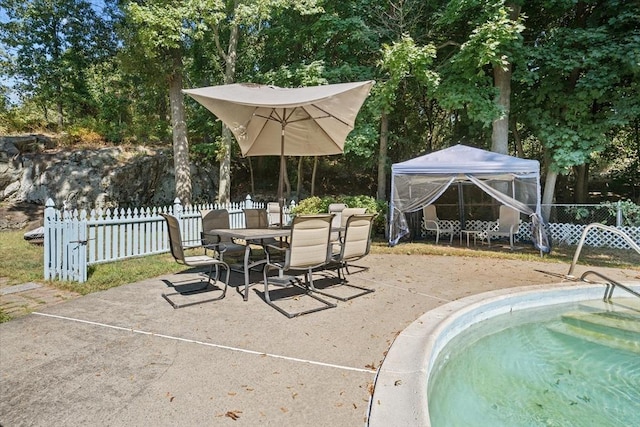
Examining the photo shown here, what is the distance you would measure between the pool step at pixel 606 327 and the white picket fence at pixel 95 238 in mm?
6236

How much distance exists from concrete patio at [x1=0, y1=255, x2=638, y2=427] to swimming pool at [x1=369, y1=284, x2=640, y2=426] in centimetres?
13

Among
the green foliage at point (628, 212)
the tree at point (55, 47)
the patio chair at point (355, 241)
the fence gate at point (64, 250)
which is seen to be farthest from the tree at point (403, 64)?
the tree at point (55, 47)

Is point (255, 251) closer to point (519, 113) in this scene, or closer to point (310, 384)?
point (310, 384)

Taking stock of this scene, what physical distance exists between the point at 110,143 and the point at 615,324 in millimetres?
14477

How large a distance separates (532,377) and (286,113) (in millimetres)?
4571

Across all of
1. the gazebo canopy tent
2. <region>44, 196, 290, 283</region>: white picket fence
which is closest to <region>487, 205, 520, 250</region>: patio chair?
the gazebo canopy tent

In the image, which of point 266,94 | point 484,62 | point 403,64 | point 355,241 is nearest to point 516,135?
point 484,62

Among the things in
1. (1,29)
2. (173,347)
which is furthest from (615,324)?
(1,29)

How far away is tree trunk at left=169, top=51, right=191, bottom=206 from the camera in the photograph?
34.2 ft

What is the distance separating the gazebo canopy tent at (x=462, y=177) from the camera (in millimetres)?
7711

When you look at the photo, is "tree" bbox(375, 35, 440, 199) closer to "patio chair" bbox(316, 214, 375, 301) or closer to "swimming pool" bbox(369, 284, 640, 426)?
"patio chair" bbox(316, 214, 375, 301)

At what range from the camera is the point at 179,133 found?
1039 cm

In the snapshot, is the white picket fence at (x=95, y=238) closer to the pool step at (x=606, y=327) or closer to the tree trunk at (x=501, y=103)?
the pool step at (x=606, y=327)

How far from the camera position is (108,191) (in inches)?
449
